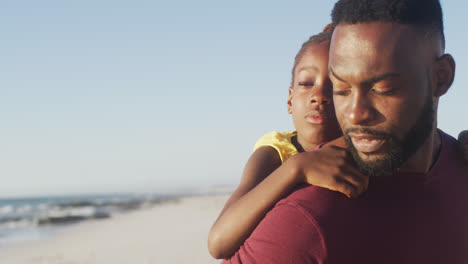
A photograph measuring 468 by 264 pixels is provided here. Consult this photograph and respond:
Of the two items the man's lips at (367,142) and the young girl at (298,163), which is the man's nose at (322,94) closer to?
the young girl at (298,163)

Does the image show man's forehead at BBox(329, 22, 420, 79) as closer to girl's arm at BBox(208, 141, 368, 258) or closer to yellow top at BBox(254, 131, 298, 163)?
girl's arm at BBox(208, 141, 368, 258)

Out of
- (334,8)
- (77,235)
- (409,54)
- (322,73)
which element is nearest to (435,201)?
(409,54)

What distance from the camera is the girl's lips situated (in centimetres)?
163

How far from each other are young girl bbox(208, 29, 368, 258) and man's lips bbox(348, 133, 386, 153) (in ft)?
0.27

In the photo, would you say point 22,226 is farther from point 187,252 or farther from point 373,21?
point 373,21

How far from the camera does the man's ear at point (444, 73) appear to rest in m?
1.76

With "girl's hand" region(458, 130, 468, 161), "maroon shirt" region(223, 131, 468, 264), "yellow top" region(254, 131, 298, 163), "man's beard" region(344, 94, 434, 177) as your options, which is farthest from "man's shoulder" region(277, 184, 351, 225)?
"yellow top" region(254, 131, 298, 163)

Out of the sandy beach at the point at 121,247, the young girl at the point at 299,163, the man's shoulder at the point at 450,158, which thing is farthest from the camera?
the sandy beach at the point at 121,247

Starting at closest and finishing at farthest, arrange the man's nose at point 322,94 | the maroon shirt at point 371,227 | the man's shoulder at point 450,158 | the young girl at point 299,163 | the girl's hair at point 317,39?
the maroon shirt at point 371,227
the young girl at point 299,163
the man's shoulder at point 450,158
the man's nose at point 322,94
the girl's hair at point 317,39

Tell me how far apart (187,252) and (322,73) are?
8035 millimetres

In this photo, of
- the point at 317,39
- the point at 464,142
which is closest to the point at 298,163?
the point at 464,142

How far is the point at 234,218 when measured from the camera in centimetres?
196

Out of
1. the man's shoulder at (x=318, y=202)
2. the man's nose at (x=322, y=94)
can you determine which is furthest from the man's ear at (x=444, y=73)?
the man's nose at (x=322, y=94)

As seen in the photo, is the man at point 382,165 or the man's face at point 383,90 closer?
the man at point 382,165
